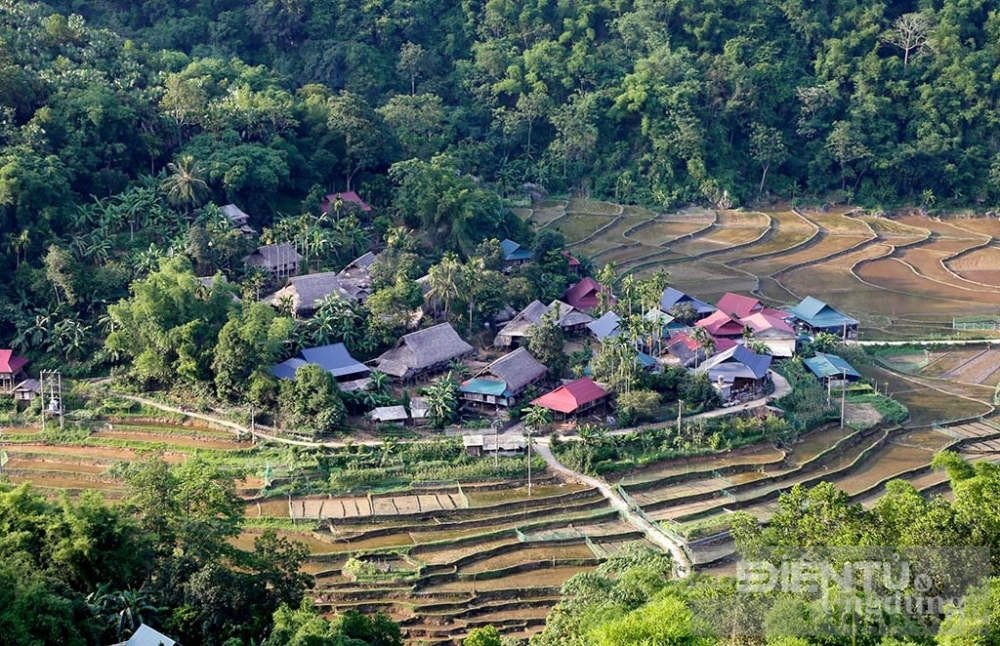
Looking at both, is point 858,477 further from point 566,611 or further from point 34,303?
point 34,303

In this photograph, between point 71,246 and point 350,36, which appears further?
point 350,36

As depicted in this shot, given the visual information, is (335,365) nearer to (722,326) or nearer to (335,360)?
(335,360)

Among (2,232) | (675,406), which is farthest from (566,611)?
(2,232)

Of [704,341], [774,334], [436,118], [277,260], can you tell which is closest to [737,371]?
[704,341]

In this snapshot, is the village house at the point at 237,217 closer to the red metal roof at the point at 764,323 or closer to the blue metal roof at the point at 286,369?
the blue metal roof at the point at 286,369

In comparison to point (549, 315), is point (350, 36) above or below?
above

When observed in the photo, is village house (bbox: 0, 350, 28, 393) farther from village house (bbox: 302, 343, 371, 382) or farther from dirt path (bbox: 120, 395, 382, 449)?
village house (bbox: 302, 343, 371, 382)

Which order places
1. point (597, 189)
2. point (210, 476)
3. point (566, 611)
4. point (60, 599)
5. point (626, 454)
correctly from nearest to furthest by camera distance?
point (60, 599), point (566, 611), point (210, 476), point (626, 454), point (597, 189)
